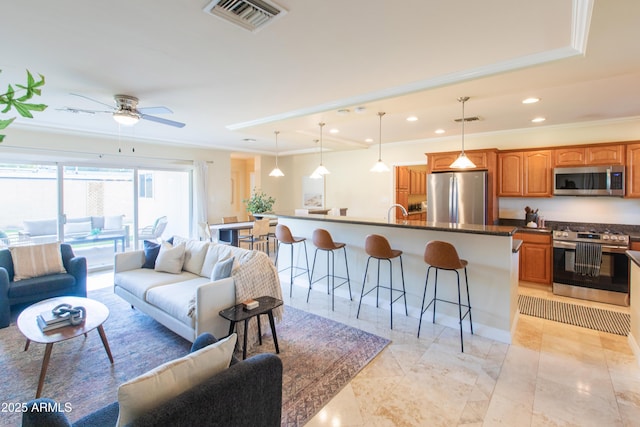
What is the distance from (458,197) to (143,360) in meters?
4.95

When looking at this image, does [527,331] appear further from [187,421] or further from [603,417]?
[187,421]

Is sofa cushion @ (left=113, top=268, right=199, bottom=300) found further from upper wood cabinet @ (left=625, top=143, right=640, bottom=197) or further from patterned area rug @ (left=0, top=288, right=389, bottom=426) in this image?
upper wood cabinet @ (left=625, top=143, right=640, bottom=197)

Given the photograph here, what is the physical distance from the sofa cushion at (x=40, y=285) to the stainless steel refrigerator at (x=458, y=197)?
18.2 feet

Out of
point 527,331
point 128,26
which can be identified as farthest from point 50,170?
point 527,331

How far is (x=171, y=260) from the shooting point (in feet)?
12.9

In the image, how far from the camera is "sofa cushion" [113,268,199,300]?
3.46 m

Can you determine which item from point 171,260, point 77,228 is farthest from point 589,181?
point 77,228

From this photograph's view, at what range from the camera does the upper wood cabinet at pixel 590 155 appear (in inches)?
173

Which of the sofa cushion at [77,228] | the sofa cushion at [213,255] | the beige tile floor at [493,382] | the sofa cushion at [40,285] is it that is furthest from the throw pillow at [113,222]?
the beige tile floor at [493,382]

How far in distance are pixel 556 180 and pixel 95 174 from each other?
316 inches

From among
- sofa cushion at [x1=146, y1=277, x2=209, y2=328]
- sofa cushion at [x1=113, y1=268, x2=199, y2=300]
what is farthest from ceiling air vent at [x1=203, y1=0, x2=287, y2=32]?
sofa cushion at [x1=113, y1=268, x2=199, y2=300]

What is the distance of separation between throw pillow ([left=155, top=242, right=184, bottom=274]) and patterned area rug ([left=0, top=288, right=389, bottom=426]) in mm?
613

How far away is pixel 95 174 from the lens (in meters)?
5.92

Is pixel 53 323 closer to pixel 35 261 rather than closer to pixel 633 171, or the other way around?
pixel 35 261
